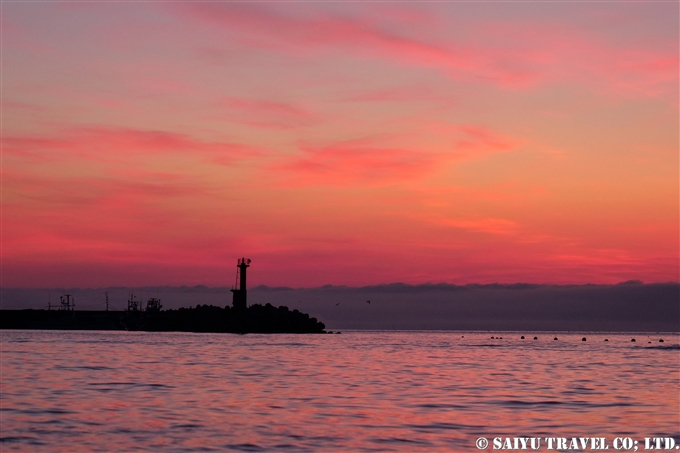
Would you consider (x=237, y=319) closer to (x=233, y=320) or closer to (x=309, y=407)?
(x=233, y=320)

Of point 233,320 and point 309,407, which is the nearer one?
point 309,407

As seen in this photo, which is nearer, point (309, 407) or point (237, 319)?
point (309, 407)

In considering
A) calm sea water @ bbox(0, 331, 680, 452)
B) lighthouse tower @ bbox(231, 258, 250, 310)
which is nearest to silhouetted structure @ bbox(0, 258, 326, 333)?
lighthouse tower @ bbox(231, 258, 250, 310)

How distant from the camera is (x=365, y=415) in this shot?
32500 millimetres

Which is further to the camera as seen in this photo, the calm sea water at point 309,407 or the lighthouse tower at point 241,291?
the lighthouse tower at point 241,291

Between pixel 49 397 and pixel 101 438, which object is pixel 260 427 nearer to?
pixel 101 438

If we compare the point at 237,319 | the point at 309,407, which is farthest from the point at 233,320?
the point at 309,407

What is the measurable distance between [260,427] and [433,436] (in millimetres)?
6161

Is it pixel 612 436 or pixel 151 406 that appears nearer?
pixel 612 436

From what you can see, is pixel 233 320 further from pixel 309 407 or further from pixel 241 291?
pixel 309 407

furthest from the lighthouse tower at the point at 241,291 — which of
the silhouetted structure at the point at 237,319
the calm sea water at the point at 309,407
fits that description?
the calm sea water at the point at 309,407

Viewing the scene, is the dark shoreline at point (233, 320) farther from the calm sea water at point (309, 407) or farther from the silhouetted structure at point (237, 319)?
the calm sea water at point (309, 407)

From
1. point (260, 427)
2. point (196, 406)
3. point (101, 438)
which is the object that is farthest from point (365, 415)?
point (101, 438)

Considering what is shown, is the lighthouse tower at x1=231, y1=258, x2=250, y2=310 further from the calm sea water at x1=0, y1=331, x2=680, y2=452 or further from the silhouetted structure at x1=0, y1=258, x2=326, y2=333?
the calm sea water at x1=0, y1=331, x2=680, y2=452
